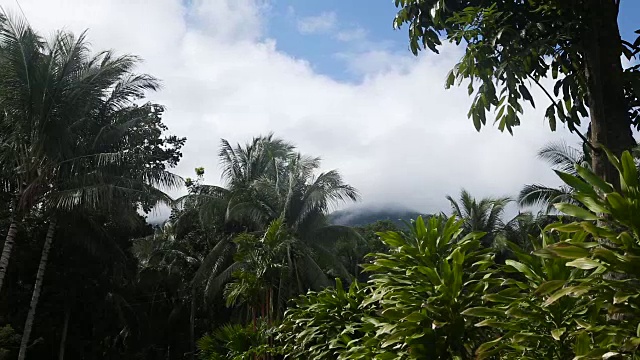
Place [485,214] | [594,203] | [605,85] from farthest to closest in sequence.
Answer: [485,214]
[605,85]
[594,203]

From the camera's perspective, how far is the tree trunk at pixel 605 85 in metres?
3.28

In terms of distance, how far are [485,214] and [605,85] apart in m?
21.7

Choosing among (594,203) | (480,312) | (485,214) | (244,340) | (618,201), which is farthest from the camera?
(485,214)

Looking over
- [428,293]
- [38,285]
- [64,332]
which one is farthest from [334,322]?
[64,332]

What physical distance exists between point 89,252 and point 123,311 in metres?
5.02

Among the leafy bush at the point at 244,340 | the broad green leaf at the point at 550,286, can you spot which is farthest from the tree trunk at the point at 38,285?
the broad green leaf at the point at 550,286

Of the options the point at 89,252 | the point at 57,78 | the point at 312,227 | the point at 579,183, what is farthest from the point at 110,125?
the point at 579,183

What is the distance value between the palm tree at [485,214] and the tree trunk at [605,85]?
68.0ft

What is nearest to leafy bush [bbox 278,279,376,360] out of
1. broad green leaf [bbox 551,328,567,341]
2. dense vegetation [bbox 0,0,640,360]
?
dense vegetation [bbox 0,0,640,360]

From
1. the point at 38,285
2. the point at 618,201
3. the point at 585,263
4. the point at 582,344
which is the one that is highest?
the point at 38,285

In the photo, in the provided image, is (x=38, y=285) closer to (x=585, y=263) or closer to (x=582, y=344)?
(x=582, y=344)

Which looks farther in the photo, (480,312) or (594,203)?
(480,312)

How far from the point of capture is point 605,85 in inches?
134

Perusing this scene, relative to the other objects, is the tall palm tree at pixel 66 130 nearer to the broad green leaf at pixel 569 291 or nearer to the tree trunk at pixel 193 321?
the tree trunk at pixel 193 321
